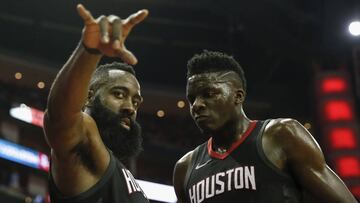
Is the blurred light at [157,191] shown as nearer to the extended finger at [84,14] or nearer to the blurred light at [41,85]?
the blurred light at [41,85]

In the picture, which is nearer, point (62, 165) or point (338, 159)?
point (62, 165)

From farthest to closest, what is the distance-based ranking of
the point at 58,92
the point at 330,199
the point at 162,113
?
the point at 162,113 → the point at 330,199 → the point at 58,92

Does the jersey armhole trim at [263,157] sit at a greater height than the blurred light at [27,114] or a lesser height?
greater

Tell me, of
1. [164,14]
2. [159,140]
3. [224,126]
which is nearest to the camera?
[224,126]

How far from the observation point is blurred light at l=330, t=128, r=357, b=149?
33.9ft

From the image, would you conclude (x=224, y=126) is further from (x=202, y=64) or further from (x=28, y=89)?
(x=28, y=89)

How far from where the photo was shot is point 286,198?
307 cm

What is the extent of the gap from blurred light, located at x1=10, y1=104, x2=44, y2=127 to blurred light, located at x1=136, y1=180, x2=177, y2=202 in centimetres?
262

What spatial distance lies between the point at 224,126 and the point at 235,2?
7.78 metres

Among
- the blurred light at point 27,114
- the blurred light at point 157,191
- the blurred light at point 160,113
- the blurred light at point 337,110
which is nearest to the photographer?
the blurred light at point 337,110

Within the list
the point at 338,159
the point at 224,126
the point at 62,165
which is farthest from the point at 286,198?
the point at 338,159

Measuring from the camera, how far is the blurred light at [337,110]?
34.3 ft

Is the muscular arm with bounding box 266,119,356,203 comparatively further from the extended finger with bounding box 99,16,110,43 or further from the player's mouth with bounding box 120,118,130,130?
the extended finger with bounding box 99,16,110,43

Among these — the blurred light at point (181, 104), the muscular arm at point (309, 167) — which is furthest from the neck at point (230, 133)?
the blurred light at point (181, 104)
